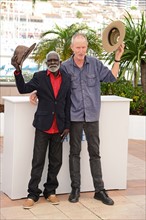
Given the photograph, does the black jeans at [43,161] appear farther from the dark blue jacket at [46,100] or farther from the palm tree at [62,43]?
the palm tree at [62,43]

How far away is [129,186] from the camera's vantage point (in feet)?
20.2

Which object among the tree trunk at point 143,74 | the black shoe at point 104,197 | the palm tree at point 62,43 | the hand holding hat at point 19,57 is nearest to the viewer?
the hand holding hat at point 19,57

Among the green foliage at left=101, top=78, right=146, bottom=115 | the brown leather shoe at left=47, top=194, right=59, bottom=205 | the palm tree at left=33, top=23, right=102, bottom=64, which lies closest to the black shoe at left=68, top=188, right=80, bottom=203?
the brown leather shoe at left=47, top=194, right=59, bottom=205

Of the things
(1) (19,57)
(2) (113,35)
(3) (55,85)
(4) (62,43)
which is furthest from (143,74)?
(1) (19,57)

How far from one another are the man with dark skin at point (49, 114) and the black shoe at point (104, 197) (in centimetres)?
45

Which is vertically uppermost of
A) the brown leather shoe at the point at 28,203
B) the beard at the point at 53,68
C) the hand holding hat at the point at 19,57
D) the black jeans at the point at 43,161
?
the hand holding hat at the point at 19,57

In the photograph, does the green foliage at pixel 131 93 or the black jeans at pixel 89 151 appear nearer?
the black jeans at pixel 89 151

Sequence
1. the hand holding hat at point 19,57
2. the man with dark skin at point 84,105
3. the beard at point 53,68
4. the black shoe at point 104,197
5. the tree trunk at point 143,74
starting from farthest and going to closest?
the tree trunk at point 143,74, the black shoe at point 104,197, the man with dark skin at point 84,105, the beard at point 53,68, the hand holding hat at point 19,57

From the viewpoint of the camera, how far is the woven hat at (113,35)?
18.0 ft

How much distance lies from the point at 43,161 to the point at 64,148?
1.13ft

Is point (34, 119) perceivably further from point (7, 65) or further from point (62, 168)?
point (7, 65)

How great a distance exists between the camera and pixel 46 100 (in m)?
5.20

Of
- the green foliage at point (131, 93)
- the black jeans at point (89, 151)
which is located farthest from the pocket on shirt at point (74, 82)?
the green foliage at point (131, 93)

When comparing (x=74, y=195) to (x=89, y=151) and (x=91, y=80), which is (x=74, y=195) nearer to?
(x=89, y=151)
